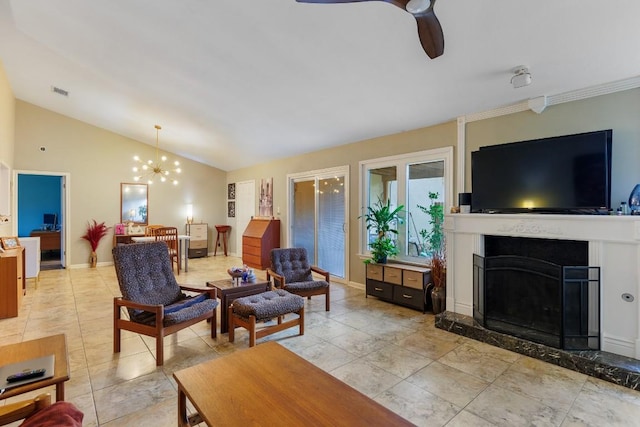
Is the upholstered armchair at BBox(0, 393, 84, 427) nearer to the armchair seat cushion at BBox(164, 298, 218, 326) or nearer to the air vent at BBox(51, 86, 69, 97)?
the armchair seat cushion at BBox(164, 298, 218, 326)

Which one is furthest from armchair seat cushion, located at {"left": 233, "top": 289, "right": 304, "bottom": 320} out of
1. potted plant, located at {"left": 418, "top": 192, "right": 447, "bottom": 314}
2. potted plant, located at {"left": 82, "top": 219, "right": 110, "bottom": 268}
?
potted plant, located at {"left": 82, "top": 219, "right": 110, "bottom": 268}

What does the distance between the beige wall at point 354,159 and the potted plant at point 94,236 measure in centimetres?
412

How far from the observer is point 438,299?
3.92 m

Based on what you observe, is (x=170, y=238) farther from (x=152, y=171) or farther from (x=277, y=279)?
(x=277, y=279)

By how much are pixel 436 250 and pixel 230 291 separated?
277 cm

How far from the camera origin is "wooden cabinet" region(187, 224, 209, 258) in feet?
28.1

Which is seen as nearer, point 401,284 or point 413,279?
point 413,279

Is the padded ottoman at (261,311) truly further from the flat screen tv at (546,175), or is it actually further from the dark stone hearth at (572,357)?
the flat screen tv at (546,175)

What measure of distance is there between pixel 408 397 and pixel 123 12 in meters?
4.35

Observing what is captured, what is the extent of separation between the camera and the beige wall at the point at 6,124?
4.95 meters

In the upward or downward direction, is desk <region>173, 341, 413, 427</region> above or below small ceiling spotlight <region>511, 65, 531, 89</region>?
below

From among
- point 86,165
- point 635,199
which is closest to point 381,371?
point 635,199

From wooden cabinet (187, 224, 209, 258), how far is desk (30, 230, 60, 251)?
343 centimetres

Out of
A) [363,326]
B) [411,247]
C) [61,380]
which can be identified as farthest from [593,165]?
[61,380]
